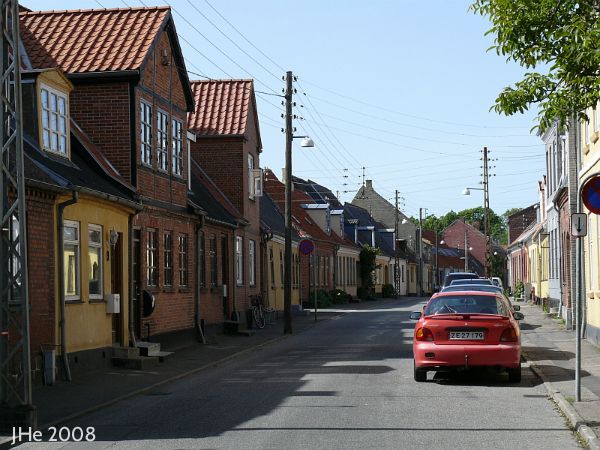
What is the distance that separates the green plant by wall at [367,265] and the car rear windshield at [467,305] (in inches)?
1992

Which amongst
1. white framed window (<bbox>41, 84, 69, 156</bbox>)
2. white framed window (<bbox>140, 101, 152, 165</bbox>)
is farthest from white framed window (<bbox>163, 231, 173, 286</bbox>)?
white framed window (<bbox>41, 84, 69, 156</bbox>)

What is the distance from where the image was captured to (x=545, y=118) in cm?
1009

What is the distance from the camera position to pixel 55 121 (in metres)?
16.6

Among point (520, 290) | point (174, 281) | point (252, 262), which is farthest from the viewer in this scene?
point (520, 290)

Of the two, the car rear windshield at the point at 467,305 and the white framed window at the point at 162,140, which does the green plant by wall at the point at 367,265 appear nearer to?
the white framed window at the point at 162,140

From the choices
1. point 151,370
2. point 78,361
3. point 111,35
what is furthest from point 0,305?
point 111,35

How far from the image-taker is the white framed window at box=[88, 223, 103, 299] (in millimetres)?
16500

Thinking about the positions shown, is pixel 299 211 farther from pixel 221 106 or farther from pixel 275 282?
pixel 221 106

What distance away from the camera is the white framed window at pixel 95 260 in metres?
16.5

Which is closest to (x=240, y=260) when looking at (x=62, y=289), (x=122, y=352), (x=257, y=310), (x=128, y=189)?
(x=257, y=310)

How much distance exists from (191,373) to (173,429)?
6.41 meters

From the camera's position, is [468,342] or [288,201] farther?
[288,201]
